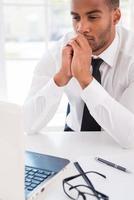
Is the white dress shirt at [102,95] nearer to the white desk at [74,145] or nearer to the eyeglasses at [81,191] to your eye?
the white desk at [74,145]

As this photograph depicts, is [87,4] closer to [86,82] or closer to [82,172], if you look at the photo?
[86,82]

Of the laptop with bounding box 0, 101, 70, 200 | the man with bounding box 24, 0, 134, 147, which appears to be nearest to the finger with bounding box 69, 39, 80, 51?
the man with bounding box 24, 0, 134, 147

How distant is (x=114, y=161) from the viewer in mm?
990

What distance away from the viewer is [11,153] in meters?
0.64

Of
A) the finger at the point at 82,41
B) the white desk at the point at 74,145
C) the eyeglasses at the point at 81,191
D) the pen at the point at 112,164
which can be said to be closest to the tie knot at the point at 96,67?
the finger at the point at 82,41

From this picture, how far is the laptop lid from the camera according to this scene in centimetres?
60

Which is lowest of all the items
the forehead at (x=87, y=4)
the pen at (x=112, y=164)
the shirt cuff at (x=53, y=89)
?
the pen at (x=112, y=164)

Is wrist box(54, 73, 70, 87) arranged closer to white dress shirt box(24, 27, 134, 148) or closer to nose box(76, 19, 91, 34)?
white dress shirt box(24, 27, 134, 148)

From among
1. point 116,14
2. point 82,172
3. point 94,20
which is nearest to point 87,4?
point 94,20

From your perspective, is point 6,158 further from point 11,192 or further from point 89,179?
point 89,179

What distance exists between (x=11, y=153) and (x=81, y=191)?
0.26 meters

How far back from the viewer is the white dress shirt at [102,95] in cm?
118

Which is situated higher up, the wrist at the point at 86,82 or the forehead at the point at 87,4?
the forehead at the point at 87,4

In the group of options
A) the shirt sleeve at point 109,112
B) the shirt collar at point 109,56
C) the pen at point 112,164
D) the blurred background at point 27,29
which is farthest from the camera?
the blurred background at point 27,29
